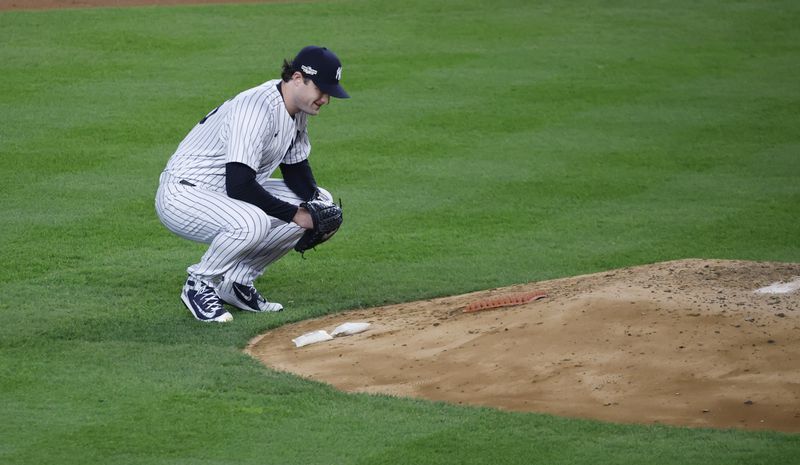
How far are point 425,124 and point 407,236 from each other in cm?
298

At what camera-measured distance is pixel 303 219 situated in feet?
24.2

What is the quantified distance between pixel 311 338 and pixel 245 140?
111 centimetres

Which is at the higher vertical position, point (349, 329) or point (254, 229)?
point (254, 229)

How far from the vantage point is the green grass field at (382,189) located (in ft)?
18.0

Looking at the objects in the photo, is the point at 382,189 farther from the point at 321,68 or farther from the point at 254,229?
the point at 321,68

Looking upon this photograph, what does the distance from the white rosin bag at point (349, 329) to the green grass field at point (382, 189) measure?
47 centimetres

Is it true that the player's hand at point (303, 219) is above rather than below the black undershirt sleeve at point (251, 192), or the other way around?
below

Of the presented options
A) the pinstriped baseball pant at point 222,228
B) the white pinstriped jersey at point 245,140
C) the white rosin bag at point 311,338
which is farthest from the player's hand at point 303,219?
the white rosin bag at point 311,338

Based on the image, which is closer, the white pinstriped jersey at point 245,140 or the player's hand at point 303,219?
the white pinstriped jersey at point 245,140

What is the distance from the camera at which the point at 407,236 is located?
9.37 metres

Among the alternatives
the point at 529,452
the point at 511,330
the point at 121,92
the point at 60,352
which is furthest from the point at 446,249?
the point at 121,92

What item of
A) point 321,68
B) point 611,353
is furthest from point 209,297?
point 611,353

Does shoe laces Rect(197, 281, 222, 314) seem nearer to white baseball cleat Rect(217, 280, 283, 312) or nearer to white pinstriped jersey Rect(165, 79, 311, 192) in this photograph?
white baseball cleat Rect(217, 280, 283, 312)

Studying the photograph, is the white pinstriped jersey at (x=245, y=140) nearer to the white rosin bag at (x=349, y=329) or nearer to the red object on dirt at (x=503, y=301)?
the white rosin bag at (x=349, y=329)
